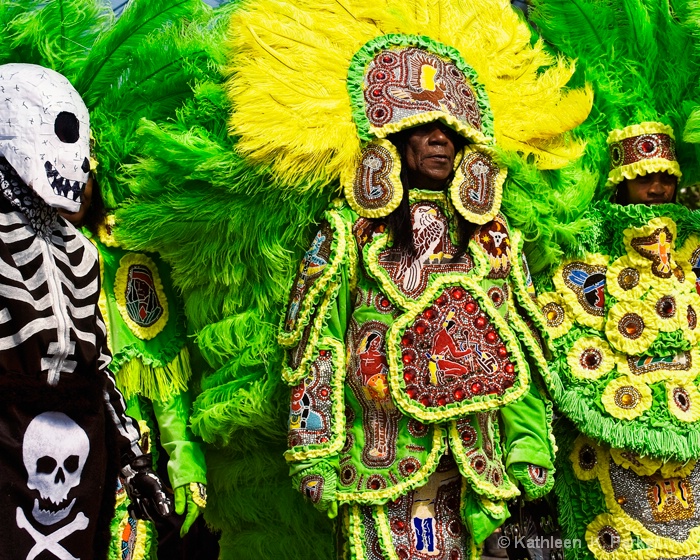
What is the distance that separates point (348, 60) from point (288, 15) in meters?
0.25

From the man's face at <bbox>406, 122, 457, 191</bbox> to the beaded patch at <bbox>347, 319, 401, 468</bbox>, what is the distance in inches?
19.8

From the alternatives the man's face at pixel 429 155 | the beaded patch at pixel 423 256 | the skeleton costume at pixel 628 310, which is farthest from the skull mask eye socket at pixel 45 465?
the skeleton costume at pixel 628 310

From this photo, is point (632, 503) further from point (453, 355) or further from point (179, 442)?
point (179, 442)

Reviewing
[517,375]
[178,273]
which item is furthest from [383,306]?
[178,273]

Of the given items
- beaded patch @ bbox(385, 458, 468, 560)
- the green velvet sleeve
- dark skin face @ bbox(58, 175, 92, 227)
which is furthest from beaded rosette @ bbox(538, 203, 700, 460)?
dark skin face @ bbox(58, 175, 92, 227)

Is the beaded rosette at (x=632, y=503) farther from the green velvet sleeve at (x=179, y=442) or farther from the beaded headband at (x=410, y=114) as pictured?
the green velvet sleeve at (x=179, y=442)

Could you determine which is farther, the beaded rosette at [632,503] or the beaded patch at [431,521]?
the beaded rosette at [632,503]

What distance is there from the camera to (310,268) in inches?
133

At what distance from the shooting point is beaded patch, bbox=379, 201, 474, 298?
335cm

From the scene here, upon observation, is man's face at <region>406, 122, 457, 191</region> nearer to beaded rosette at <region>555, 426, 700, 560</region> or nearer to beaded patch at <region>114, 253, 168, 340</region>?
beaded patch at <region>114, 253, 168, 340</region>

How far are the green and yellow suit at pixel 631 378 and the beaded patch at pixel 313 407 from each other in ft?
2.93

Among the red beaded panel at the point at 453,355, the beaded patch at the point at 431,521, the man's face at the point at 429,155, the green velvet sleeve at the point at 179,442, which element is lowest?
the beaded patch at the point at 431,521

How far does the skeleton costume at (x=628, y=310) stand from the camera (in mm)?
3771

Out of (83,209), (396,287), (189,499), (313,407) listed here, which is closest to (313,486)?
(313,407)
